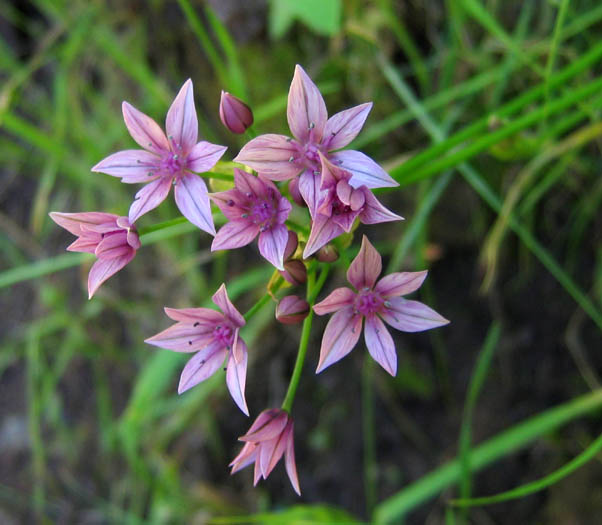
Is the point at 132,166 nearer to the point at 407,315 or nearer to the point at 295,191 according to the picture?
the point at 295,191

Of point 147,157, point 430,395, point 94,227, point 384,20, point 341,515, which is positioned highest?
point 384,20

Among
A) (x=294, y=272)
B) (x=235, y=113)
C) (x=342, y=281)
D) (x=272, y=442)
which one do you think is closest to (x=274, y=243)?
(x=294, y=272)

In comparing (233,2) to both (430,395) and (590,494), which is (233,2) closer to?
(430,395)

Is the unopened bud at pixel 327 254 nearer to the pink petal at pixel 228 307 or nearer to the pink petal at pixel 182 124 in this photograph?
the pink petal at pixel 228 307

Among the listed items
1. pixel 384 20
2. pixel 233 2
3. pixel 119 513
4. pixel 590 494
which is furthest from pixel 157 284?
pixel 590 494

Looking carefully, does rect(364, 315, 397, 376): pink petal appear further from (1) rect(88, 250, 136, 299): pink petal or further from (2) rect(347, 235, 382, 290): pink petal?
(1) rect(88, 250, 136, 299): pink petal

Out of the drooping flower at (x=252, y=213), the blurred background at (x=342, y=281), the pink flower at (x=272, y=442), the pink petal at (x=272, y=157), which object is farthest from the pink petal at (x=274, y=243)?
the blurred background at (x=342, y=281)

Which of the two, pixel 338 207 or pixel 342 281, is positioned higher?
pixel 342 281

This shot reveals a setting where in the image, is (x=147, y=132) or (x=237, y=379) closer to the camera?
(x=237, y=379)
